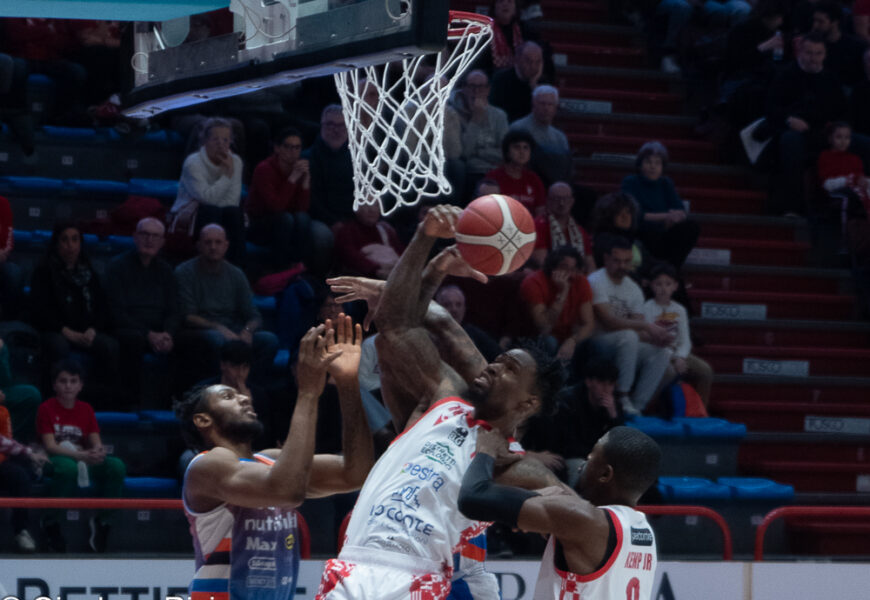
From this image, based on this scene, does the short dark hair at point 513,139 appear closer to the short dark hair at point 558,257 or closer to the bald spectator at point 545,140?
the bald spectator at point 545,140

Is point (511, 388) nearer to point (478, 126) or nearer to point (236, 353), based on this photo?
point (236, 353)

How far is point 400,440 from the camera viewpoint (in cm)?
441

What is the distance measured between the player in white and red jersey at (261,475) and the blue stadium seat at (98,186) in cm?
500

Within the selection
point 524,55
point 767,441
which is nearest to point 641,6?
point 524,55

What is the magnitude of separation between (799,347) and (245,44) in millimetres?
7089

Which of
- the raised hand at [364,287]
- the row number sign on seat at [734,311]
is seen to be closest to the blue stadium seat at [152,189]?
the row number sign on seat at [734,311]

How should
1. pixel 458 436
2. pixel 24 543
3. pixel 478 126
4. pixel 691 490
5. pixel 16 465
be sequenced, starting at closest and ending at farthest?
pixel 458 436, pixel 24 543, pixel 16 465, pixel 691 490, pixel 478 126

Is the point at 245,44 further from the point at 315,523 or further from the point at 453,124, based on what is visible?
the point at 453,124

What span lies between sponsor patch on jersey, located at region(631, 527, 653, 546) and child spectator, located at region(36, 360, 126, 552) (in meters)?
4.26

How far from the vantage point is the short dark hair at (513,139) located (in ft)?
30.4

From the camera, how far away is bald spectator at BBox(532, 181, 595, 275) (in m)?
9.18

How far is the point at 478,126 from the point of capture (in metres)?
9.64

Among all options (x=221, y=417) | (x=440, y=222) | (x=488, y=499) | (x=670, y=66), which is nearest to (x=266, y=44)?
(x=440, y=222)

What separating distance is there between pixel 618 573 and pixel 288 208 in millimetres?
5429
